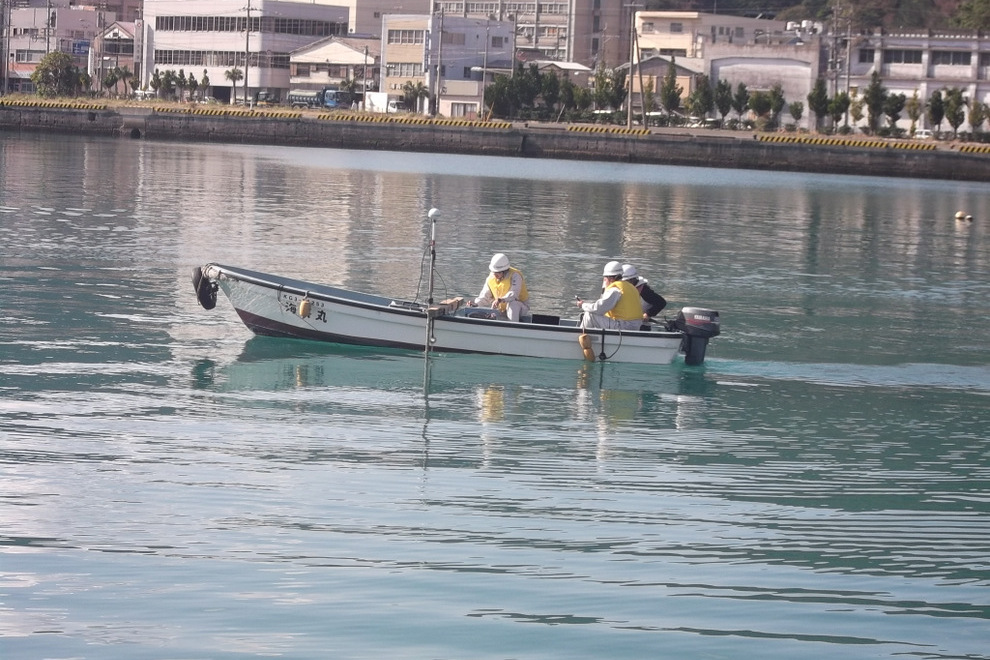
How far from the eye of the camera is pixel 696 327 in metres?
19.3

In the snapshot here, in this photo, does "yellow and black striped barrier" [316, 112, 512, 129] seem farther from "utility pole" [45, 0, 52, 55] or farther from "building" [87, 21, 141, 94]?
"utility pole" [45, 0, 52, 55]

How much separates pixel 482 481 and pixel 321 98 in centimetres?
10106

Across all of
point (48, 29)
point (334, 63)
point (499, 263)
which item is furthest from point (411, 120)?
point (499, 263)

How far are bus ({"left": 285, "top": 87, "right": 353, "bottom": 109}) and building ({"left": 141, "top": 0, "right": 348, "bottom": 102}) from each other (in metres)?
2.92

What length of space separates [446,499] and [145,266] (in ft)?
59.2

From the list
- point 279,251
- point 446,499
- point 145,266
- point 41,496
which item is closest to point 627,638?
point 446,499

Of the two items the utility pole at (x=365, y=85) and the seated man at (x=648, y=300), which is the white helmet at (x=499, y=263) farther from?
the utility pole at (x=365, y=85)

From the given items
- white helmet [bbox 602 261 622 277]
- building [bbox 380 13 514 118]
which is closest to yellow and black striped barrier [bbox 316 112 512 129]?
building [bbox 380 13 514 118]

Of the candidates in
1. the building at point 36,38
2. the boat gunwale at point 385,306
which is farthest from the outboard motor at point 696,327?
the building at point 36,38

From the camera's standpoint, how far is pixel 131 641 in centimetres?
930

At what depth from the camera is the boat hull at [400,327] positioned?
19.2m

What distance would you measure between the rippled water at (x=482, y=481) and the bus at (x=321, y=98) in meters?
79.8

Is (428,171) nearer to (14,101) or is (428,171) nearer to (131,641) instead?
(14,101)

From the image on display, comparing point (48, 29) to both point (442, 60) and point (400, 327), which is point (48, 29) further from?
point (400, 327)
